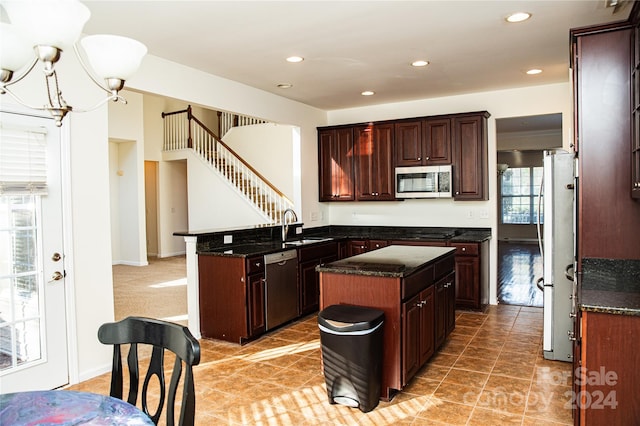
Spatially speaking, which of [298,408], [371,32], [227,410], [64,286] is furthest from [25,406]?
[371,32]

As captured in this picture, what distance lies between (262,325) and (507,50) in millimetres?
3415

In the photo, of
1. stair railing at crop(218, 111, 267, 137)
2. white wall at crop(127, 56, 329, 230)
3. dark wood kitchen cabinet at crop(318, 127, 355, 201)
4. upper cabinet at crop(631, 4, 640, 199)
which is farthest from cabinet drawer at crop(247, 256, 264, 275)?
stair railing at crop(218, 111, 267, 137)

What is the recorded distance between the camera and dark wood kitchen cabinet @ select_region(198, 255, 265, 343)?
4293 mm

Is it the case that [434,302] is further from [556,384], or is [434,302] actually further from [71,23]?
[71,23]

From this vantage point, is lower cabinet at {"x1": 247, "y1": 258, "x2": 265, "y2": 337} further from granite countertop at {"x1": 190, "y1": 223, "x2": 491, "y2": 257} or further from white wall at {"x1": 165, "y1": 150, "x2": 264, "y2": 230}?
Answer: white wall at {"x1": 165, "y1": 150, "x2": 264, "y2": 230}

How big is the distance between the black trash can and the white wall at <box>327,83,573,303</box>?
3362 millimetres

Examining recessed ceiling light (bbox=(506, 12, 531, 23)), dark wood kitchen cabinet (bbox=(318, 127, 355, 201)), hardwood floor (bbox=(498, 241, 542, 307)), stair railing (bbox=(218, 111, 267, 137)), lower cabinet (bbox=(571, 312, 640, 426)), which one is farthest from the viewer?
stair railing (bbox=(218, 111, 267, 137))

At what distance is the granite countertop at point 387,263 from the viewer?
3.09 metres

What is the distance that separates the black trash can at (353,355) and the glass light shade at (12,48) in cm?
210

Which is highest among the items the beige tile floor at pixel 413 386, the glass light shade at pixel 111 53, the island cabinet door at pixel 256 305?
the glass light shade at pixel 111 53

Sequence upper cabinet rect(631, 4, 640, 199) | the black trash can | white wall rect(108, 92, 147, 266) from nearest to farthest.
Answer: upper cabinet rect(631, 4, 640, 199) < the black trash can < white wall rect(108, 92, 147, 266)

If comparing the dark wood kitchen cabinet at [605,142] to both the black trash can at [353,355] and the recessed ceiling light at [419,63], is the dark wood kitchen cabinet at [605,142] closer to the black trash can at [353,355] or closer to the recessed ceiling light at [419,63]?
the black trash can at [353,355]

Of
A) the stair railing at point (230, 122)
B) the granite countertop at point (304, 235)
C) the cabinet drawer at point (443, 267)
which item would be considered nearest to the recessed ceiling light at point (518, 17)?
the cabinet drawer at point (443, 267)

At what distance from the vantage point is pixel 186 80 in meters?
4.38
